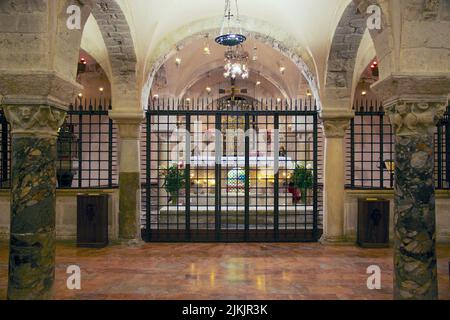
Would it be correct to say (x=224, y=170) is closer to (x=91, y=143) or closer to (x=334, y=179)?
(x=334, y=179)

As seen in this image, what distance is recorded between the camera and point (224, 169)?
9.20 meters

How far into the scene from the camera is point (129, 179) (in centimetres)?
764

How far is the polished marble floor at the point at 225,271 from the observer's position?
4.79 meters

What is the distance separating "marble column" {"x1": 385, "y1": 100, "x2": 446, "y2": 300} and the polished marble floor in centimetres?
84

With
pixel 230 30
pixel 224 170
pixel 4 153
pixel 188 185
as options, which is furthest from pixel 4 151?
pixel 230 30

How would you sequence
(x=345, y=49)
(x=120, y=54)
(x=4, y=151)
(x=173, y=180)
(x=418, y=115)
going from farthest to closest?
(x=173, y=180)
(x=4, y=151)
(x=120, y=54)
(x=345, y=49)
(x=418, y=115)

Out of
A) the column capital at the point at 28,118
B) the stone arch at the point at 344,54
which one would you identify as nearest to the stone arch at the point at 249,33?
the stone arch at the point at 344,54

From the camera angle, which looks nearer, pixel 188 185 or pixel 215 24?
pixel 188 185

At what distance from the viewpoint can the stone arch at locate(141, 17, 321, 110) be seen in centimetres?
793

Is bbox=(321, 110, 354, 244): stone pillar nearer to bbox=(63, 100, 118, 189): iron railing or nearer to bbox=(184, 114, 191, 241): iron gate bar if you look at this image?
bbox=(184, 114, 191, 241): iron gate bar

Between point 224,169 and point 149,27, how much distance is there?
11.5 ft

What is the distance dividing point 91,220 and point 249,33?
487cm

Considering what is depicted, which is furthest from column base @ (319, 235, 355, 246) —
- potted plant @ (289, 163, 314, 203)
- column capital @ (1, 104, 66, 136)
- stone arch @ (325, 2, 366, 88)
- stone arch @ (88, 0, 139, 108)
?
column capital @ (1, 104, 66, 136)
